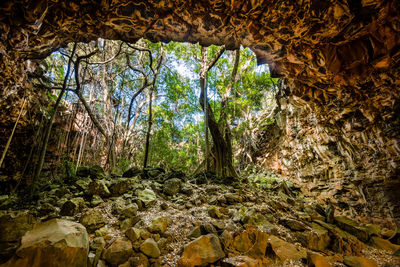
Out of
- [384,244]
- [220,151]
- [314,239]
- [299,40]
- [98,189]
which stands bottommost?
[384,244]

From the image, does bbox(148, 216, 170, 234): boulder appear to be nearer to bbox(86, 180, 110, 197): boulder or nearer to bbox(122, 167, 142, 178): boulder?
bbox(86, 180, 110, 197): boulder

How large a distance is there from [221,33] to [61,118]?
17.0 ft

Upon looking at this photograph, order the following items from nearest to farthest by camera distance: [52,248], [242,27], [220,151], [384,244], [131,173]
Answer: [52,248]
[384,244]
[242,27]
[131,173]
[220,151]

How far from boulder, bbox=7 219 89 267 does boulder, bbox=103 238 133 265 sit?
207 millimetres

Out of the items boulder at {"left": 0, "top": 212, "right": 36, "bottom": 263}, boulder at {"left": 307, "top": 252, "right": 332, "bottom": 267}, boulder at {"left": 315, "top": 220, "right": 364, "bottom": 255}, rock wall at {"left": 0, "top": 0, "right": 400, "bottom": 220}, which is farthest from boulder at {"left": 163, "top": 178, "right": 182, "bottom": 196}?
rock wall at {"left": 0, "top": 0, "right": 400, "bottom": 220}

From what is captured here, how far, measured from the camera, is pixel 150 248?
67.2 inches

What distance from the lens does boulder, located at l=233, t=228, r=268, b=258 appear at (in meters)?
1.86

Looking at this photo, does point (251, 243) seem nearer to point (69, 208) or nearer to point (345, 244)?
point (345, 244)

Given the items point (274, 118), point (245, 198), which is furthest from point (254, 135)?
point (245, 198)

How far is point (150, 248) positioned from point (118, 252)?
30cm

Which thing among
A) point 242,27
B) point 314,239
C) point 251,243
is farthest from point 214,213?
point 242,27

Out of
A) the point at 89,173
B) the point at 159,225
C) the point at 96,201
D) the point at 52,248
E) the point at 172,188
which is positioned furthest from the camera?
the point at 89,173

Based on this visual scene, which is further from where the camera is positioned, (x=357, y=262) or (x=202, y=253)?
(x=357, y=262)

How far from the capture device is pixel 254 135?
8.91 m
